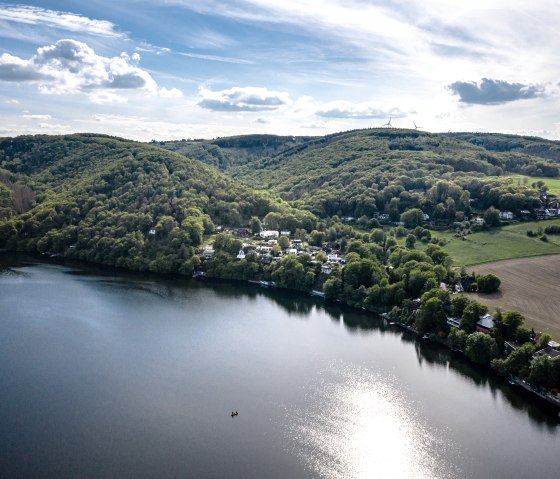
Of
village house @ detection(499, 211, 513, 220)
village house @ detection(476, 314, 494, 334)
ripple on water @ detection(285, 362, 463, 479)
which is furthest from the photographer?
village house @ detection(499, 211, 513, 220)

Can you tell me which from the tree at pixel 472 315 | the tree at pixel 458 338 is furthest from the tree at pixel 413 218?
the tree at pixel 458 338

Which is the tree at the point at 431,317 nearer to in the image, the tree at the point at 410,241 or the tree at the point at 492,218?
the tree at the point at 410,241

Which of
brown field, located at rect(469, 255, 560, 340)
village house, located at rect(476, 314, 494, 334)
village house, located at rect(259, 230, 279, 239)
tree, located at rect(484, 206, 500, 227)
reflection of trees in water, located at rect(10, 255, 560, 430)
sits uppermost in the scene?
tree, located at rect(484, 206, 500, 227)

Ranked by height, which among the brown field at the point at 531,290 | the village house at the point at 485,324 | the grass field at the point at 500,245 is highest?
the grass field at the point at 500,245

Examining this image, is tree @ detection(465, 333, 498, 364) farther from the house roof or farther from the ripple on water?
the ripple on water


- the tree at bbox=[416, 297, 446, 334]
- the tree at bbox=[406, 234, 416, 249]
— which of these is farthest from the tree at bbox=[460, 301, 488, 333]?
the tree at bbox=[406, 234, 416, 249]

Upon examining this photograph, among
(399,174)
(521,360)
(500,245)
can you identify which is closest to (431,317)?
(521,360)

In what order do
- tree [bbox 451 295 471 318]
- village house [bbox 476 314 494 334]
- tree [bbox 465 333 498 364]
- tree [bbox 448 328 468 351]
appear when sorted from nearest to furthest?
tree [bbox 465 333 498 364], village house [bbox 476 314 494 334], tree [bbox 448 328 468 351], tree [bbox 451 295 471 318]
